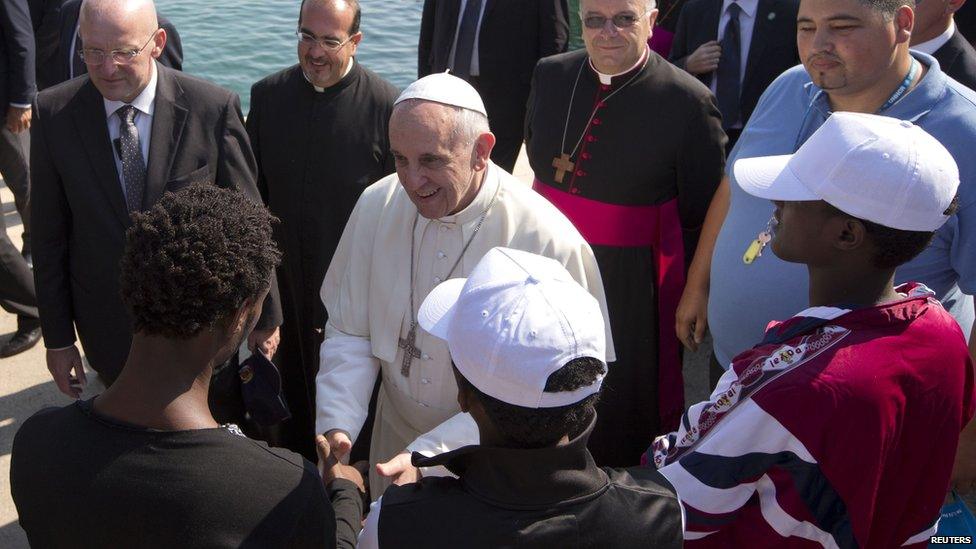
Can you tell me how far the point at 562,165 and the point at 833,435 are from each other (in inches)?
89.6

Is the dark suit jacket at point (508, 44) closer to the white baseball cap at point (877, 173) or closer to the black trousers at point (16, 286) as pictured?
the black trousers at point (16, 286)

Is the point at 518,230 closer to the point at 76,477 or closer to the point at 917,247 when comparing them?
the point at 917,247

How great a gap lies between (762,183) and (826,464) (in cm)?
74

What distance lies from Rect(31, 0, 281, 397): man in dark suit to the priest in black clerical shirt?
683mm

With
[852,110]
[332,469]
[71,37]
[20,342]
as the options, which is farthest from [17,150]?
[852,110]

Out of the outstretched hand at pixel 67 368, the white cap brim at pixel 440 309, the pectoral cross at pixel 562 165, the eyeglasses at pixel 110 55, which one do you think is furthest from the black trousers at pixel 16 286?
the white cap brim at pixel 440 309

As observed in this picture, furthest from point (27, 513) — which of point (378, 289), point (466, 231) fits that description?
point (466, 231)

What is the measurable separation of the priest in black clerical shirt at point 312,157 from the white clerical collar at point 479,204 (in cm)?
141

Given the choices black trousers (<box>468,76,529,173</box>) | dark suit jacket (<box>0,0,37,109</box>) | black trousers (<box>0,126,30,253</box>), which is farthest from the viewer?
black trousers (<box>468,76,529,173</box>)

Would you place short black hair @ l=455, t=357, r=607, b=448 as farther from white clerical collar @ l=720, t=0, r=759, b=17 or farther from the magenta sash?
white clerical collar @ l=720, t=0, r=759, b=17

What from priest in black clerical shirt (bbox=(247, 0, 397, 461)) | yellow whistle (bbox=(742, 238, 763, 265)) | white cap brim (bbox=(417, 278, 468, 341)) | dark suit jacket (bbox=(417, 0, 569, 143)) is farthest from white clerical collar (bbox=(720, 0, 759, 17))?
white cap brim (bbox=(417, 278, 468, 341))

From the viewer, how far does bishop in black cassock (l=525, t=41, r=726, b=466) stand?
3.85m

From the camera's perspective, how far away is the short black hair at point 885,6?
2881mm

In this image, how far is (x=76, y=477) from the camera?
1.79 metres
